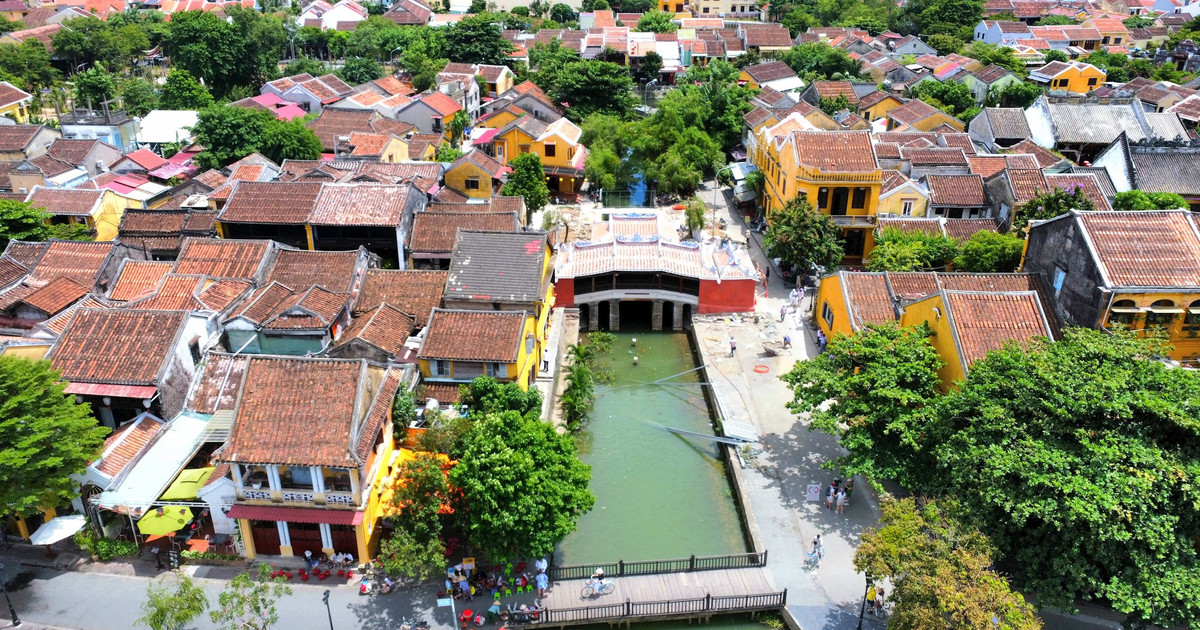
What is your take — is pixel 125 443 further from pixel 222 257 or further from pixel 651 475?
pixel 651 475

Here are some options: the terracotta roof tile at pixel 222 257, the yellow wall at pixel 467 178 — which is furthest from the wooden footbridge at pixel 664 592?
the yellow wall at pixel 467 178

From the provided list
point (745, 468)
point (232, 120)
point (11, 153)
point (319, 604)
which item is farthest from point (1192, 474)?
point (11, 153)

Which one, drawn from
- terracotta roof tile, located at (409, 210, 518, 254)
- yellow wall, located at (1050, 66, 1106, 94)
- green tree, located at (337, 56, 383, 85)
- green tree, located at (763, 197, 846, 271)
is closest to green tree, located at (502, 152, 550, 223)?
terracotta roof tile, located at (409, 210, 518, 254)

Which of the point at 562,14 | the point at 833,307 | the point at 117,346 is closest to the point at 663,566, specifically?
the point at 833,307

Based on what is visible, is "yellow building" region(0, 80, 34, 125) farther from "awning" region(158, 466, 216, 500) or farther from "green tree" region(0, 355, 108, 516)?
"awning" region(158, 466, 216, 500)

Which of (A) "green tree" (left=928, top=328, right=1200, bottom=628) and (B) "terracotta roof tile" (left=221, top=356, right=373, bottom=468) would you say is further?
(B) "terracotta roof tile" (left=221, top=356, right=373, bottom=468)

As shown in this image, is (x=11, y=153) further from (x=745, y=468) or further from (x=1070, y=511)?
(x=1070, y=511)
